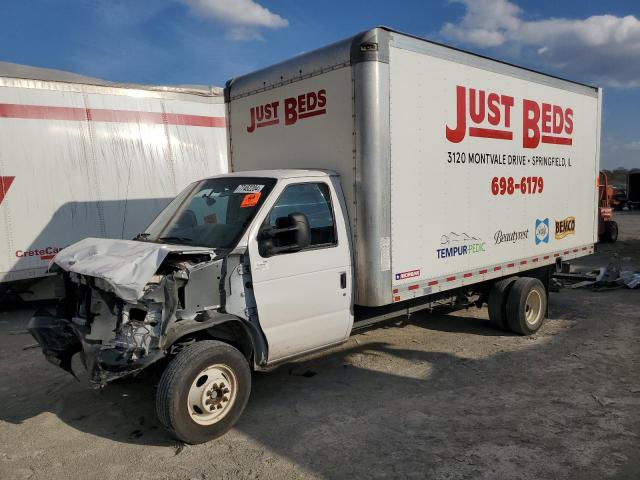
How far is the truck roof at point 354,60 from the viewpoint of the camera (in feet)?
16.5

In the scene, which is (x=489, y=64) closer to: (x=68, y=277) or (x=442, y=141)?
(x=442, y=141)

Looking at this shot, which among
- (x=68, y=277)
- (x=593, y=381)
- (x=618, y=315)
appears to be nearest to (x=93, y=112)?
(x=68, y=277)

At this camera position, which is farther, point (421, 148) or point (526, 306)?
point (526, 306)

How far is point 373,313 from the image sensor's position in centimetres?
576

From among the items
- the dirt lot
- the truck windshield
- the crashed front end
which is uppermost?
the truck windshield

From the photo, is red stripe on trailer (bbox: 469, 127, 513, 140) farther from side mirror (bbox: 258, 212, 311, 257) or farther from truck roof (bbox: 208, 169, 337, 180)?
side mirror (bbox: 258, 212, 311, 257)

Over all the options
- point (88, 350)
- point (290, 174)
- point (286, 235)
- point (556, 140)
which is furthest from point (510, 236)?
point (88, 350)

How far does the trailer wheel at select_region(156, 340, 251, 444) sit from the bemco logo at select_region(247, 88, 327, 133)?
8.75 feet

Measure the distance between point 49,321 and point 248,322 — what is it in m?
1.87

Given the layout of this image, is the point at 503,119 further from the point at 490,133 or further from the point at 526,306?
the point at 526,306

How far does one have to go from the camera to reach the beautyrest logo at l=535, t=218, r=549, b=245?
7.38m

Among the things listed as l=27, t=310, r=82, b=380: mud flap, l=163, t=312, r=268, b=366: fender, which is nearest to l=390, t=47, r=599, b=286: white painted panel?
l=163, t=312, r=268, b=366: fender

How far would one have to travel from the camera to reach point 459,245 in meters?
6.13

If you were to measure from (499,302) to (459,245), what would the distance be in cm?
156
